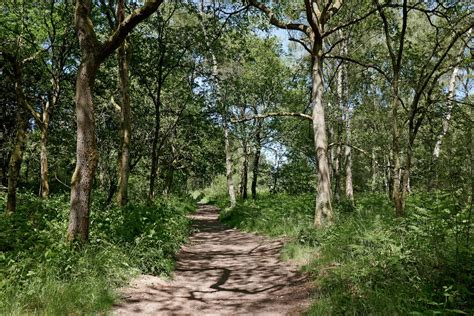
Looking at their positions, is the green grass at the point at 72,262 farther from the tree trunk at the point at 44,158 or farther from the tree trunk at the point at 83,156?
the tree trunk at the point at 44,158

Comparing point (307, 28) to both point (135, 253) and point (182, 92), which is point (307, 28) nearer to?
point (135, 253)

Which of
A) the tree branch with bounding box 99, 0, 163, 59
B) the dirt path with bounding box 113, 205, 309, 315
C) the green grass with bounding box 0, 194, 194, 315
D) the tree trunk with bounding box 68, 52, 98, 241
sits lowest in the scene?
the dirt path with bounding box 113, 205, 309, 315

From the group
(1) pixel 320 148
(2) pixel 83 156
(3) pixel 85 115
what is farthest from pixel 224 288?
(1) pixel 320 148

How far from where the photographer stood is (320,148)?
9.27 metres

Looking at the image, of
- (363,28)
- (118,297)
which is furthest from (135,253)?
(363,28)

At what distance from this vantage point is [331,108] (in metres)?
17.9

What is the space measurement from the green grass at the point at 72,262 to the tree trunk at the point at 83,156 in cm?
38

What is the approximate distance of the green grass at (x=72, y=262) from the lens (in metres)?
4.21

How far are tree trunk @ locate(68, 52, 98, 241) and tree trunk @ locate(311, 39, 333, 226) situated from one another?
18.3 feet

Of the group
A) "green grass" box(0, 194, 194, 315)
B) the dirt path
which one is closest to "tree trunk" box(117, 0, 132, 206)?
"green grass" box(0, 194, 194, 315)

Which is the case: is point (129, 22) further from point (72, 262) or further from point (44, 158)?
point (44, 158)

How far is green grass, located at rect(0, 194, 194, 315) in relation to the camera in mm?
4211

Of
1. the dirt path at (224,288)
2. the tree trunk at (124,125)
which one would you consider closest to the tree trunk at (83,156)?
the dirt path at (224,288)

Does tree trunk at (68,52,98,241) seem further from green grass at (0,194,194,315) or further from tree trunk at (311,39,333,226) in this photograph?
tree trunk at (311,39,333,226)
